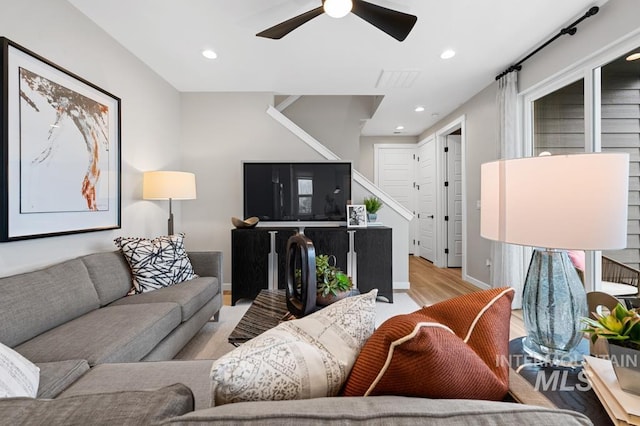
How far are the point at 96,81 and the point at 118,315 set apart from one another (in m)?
1.91

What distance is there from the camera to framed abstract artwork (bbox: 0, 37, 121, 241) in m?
1.74

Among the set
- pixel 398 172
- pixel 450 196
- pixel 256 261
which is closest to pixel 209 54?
pixel 256 261

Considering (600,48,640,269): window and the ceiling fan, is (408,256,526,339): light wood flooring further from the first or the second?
the ceiling fan

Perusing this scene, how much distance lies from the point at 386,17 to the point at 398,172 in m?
4.57

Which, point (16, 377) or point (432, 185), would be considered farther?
point (432, 185)

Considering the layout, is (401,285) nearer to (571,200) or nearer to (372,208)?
(372,208)

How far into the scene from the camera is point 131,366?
128 centimetres

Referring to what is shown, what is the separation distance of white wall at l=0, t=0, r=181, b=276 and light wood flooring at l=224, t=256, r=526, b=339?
148 centimetres

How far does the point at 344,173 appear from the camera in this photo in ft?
12.1

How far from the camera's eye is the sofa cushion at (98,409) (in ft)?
1.40

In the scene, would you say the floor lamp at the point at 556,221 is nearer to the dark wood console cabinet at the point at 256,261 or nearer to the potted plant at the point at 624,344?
the potted plant at the point at 624,344

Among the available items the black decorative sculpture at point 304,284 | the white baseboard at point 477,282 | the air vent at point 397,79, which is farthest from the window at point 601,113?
the black decorative sculpture at point 304,284

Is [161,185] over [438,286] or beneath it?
over

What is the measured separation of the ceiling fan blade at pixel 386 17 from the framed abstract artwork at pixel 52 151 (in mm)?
2028
